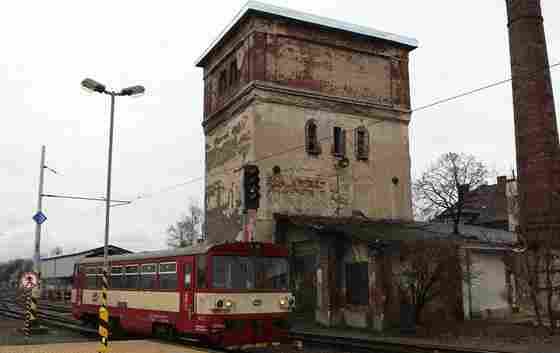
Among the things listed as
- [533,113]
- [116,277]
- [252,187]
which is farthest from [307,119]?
[116,277]

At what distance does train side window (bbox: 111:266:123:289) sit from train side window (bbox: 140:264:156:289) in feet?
5.67

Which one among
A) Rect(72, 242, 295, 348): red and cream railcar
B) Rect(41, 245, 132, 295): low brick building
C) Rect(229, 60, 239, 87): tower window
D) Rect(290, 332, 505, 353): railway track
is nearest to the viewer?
Rect(72, 242, 295, 348): red and cream railcar

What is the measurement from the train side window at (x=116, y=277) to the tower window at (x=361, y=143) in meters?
17.9

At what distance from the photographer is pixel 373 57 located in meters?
36.1

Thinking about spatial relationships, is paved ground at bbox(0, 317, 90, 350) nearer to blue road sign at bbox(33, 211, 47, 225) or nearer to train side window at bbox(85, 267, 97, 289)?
train side window at bbox(85, 267, 97, 289)

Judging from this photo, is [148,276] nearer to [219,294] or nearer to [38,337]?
[219,294]

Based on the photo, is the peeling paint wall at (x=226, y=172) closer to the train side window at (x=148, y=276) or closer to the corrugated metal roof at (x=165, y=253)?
the corrugated metal roof at (x=165, y=253)

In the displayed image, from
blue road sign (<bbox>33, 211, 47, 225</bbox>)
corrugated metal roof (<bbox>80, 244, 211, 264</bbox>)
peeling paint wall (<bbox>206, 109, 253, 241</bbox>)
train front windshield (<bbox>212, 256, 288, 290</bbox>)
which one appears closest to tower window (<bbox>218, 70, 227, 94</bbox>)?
peeling paint wall (<bbox>206, 109, 253, 241</bbox>)

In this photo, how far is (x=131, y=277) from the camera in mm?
18812

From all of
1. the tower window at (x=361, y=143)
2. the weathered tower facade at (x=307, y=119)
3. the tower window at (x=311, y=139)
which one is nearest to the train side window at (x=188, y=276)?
the weathered tower facade at (x=307, y=119)

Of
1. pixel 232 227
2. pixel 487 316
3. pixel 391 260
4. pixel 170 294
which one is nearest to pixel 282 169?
pixel 232 227

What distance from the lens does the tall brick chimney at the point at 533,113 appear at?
3159 cm

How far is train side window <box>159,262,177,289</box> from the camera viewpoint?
1641 centimetres

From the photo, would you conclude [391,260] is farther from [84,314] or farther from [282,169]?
[84,314]
